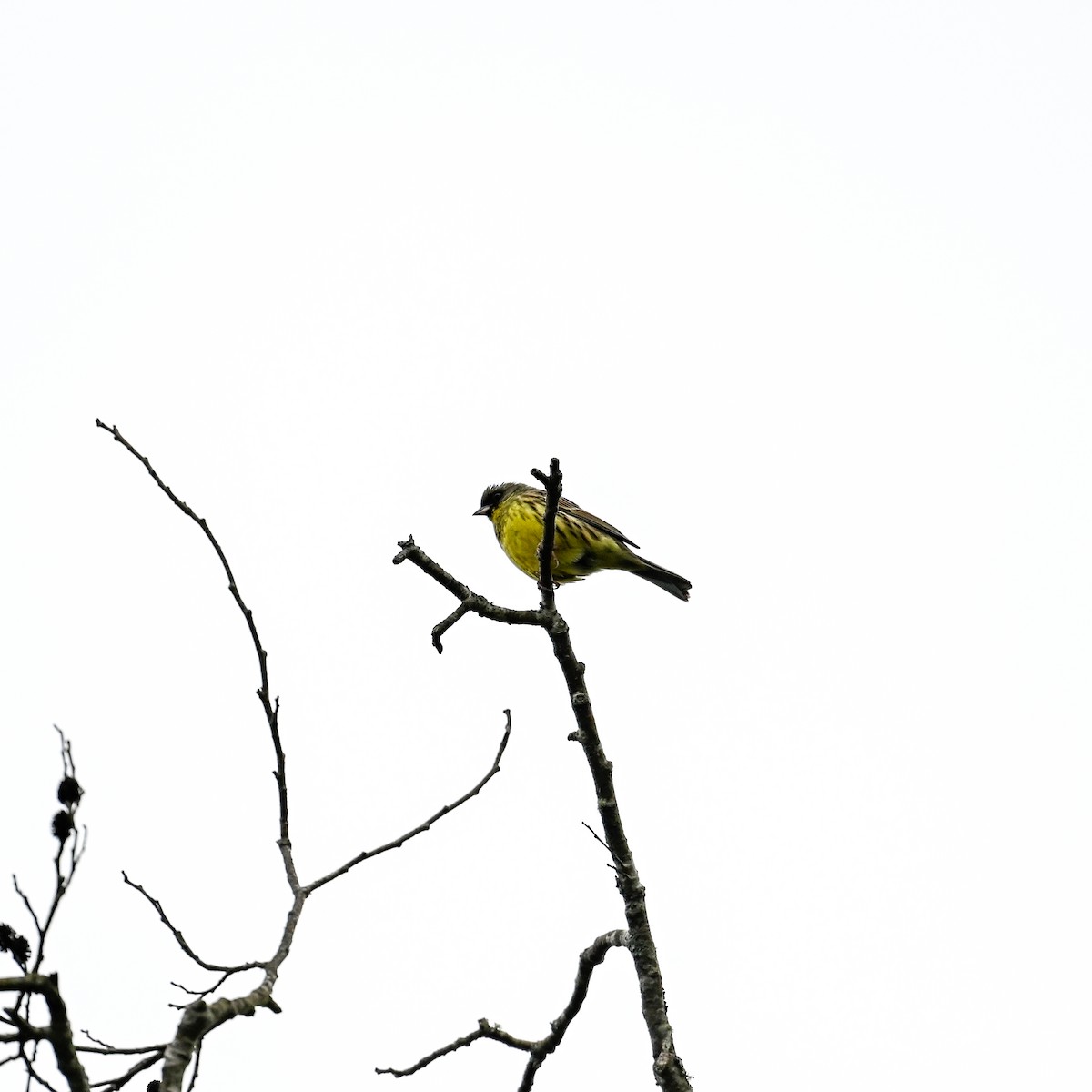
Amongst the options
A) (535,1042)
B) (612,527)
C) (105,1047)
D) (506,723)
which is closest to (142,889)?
(105,1047)

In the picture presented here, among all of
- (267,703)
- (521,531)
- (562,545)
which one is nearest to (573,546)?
(562,545)

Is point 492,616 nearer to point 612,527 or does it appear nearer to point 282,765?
point 282,765

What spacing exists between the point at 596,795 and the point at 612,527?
5.16 meters

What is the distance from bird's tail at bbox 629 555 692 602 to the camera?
1023 centimetres

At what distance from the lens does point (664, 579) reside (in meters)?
10.3

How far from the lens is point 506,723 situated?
4.37m

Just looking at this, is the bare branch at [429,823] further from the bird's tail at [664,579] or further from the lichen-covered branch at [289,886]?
the bird's tail at [664,579]

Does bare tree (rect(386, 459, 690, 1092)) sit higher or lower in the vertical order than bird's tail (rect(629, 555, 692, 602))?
lower

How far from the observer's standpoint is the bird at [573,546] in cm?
995

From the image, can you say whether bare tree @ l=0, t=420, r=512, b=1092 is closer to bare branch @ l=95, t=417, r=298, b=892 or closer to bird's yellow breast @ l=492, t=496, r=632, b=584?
bare branch @ l=95, t=417, r=298, b=892

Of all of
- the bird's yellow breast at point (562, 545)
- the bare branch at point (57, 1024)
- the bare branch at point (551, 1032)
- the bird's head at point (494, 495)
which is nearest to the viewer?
the bare branch at point (57, 1024)

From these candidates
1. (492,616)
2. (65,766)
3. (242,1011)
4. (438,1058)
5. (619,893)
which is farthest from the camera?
(492,616)

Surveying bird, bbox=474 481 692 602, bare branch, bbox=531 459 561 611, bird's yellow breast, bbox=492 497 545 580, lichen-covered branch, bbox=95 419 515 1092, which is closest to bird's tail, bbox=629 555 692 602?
bird, bbox=474 481 692 602

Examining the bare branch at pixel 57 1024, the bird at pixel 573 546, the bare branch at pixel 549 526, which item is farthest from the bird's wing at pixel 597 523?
the bare branch at pixel 57 1024
